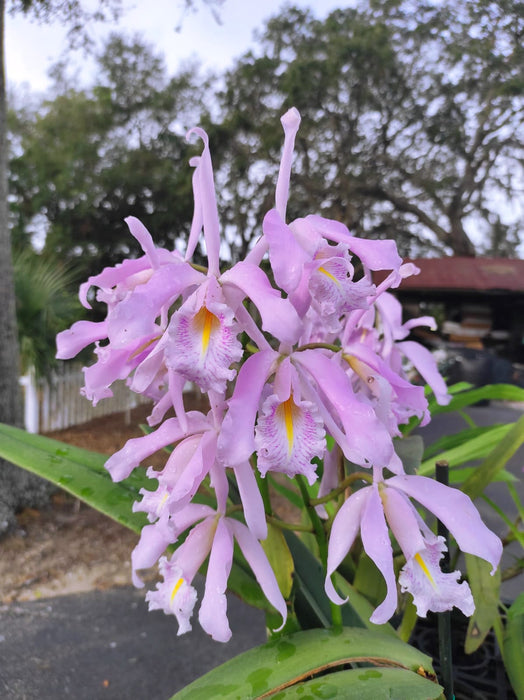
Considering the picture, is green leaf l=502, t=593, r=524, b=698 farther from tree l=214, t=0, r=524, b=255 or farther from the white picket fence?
tree l=214, t=0, r=524, b=255

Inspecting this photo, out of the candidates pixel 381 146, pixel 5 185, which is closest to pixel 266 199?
pixel 381 146

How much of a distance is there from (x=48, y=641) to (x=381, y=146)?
9451 millimetres

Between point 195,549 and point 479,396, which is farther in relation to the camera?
point 479,396

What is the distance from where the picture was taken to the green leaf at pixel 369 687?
53 centimetres

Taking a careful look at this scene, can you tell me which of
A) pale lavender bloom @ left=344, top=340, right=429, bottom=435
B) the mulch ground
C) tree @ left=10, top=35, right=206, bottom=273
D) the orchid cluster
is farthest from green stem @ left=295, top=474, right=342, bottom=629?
tree @ left=10, top=35, right=206, bottom=273

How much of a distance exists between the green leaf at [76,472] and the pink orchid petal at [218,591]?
0.17 m

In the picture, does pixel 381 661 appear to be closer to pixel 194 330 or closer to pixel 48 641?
pixel 194 330

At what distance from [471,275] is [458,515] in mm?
6111

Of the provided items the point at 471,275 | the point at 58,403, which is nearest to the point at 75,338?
the point at 58,403

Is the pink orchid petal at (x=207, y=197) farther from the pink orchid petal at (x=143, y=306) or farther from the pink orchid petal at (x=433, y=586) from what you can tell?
the pink orchid petal at (x=433, y=586)

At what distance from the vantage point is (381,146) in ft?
31.0

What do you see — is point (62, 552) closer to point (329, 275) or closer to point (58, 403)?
point (329, 275)

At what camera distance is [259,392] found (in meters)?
0.47

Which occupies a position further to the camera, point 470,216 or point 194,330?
point 470,216
